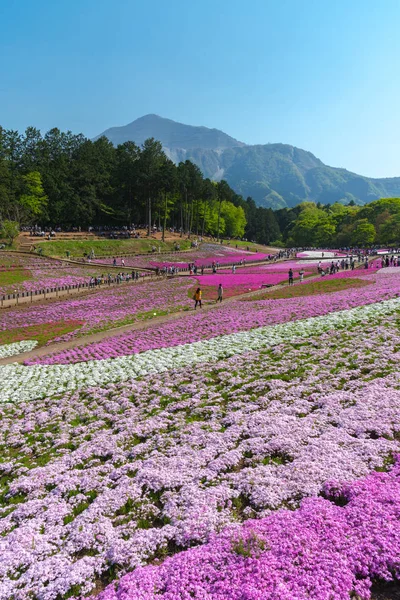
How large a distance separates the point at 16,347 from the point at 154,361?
Answer: 13.3 metres

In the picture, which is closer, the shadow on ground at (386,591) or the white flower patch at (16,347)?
the shadow on ground at (386,591)

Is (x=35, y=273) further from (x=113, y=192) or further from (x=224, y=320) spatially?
(x=113, y=192)

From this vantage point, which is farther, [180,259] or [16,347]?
[180,259]

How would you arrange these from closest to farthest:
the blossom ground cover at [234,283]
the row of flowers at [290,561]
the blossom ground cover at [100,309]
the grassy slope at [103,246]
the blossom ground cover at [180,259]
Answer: the row of flowers at [290,561]
the blossom ground cover at [100,309]
the blossom ground cover at [234,283]
the blossom ground cover at [180,259]
the grassy slope at [103,246]

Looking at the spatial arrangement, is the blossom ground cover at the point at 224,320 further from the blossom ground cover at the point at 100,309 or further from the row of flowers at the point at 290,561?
the row of flowers at the point at 290,561

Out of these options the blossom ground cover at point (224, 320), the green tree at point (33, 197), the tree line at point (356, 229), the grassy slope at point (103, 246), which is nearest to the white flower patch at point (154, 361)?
the blossom ground cover at point (224, 320)

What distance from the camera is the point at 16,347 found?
29.4 meters

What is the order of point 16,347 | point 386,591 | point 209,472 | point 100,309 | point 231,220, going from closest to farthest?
point 386,591, point 209,472, point 16,347, point 100,309, point 231,220

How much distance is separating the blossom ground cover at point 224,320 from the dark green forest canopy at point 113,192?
71.8m

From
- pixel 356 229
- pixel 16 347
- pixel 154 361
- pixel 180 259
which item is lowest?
pixel 16 347

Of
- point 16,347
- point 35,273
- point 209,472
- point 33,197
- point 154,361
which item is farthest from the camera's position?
point 33,197

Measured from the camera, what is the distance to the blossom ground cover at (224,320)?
85.4 ft

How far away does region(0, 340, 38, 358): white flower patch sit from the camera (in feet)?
92.5

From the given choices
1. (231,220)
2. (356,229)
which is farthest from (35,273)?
(356,229)
